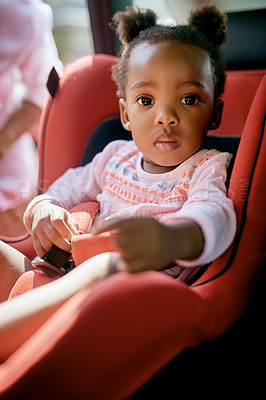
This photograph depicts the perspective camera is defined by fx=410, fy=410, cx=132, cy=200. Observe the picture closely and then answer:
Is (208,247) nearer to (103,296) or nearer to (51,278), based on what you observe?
(103,296)

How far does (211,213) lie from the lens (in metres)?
0.67

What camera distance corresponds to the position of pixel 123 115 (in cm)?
98

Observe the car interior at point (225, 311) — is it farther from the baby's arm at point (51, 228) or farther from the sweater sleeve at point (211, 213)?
the baby's arm at point (51, 228)

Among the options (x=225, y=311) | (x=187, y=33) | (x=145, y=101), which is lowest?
(x=225, y=311)

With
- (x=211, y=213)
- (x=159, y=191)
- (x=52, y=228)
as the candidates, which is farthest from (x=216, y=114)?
(x=52, y=228)

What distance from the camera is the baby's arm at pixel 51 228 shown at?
2.73 feet

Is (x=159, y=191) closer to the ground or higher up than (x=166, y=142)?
closer to the ground

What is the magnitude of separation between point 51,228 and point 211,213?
0.35 metres

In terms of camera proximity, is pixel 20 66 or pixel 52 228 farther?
pixel 20 66

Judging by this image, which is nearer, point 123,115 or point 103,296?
point 103,296

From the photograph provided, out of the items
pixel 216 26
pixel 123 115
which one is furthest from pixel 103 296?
pixel 216 26

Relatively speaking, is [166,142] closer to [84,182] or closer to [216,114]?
[216,114]

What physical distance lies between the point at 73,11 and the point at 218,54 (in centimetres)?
184

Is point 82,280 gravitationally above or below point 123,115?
below
